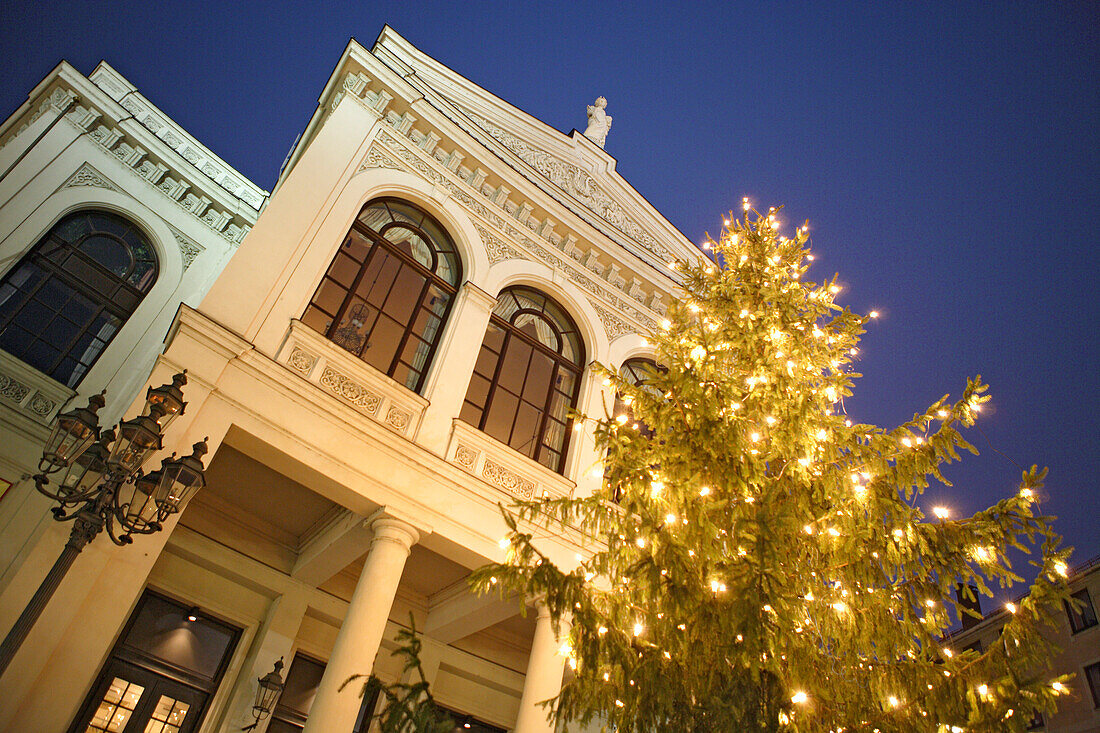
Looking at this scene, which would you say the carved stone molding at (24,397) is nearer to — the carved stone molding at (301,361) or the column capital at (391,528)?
the carved stone molding at (301,361)

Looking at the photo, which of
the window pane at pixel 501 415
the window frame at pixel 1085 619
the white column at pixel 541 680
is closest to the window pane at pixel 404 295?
the window pane at pixel 501 415

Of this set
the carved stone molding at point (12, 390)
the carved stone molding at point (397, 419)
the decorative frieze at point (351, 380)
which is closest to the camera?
the decorative frieze at point (351, 380)

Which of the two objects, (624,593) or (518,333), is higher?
(518,333)

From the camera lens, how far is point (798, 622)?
507cm

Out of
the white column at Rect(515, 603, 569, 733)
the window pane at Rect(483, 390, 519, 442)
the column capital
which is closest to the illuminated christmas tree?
the column capital

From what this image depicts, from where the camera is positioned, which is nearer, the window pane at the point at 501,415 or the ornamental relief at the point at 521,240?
the window pane at the point at 501,415

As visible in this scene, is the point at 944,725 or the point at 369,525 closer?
the point at 944,725

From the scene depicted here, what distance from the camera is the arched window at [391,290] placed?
870cm

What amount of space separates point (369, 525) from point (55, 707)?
10.4ft

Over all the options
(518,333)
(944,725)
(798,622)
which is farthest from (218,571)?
(944,725)

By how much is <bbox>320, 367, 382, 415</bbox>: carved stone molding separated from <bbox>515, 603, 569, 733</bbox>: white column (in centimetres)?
317

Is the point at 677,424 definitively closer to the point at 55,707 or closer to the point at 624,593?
the point at 624,593

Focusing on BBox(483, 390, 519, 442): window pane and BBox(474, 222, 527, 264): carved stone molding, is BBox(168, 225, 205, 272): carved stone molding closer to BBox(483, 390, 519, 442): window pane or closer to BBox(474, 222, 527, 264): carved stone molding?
BBox(474, 222, 527, 264): carved stone molding

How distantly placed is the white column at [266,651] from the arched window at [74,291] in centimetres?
496
